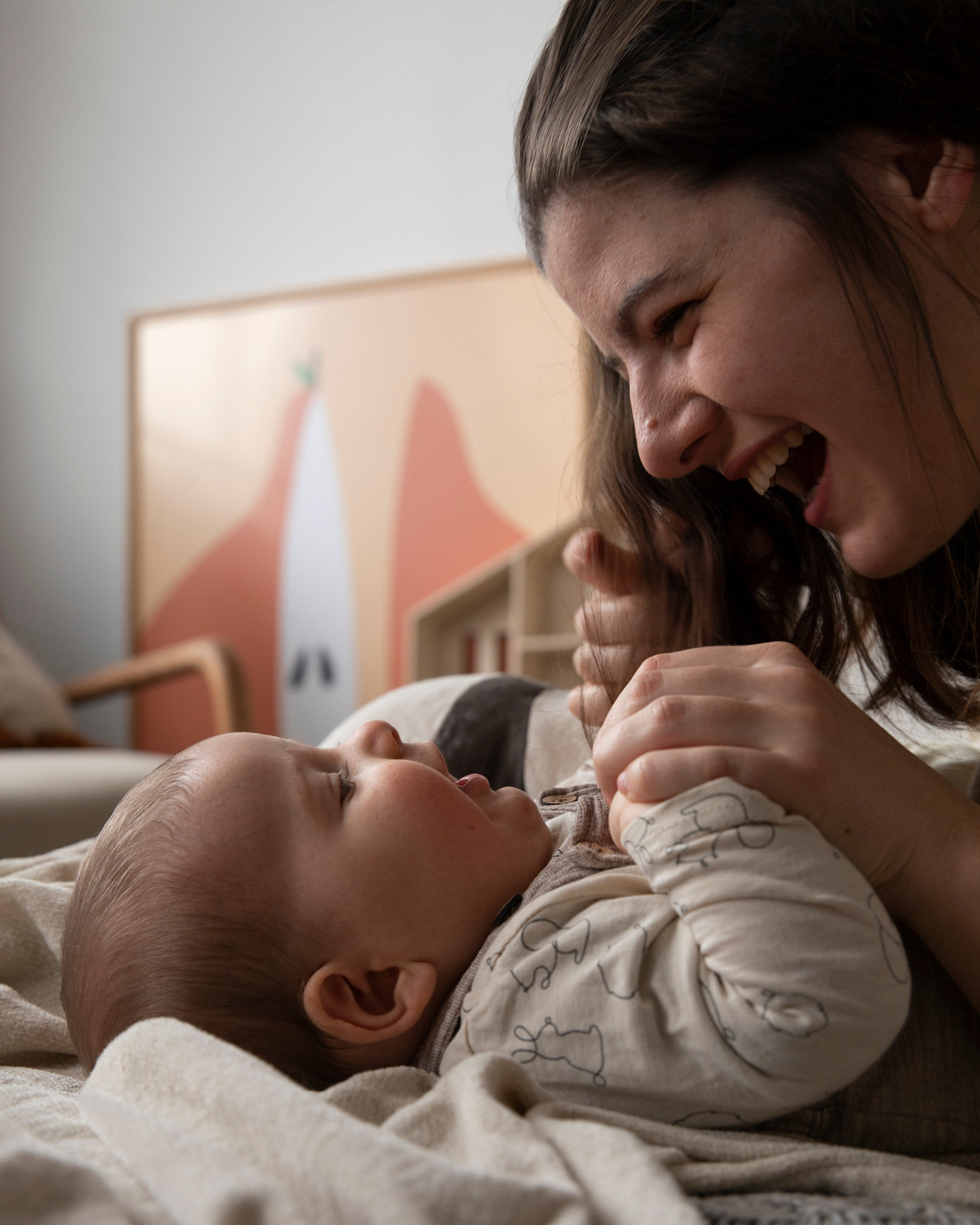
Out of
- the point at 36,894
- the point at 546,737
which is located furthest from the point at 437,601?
the point at 36,894

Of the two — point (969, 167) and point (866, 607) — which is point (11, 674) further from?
point (969, 167)

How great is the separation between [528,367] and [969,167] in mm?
2258

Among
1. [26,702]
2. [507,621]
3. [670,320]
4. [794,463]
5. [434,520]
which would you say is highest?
[670,320]

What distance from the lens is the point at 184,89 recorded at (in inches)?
143

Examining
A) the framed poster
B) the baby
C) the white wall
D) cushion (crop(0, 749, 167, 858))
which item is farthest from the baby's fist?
the white wall

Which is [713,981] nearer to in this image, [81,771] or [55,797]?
[55,797]

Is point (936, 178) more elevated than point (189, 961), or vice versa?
point (936, 178)

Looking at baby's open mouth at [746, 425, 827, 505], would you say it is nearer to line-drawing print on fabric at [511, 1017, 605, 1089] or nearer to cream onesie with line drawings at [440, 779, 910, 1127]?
cream onesie with line drawings at [440, 779, 910, 1127]

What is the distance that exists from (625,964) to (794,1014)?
4.1 inches

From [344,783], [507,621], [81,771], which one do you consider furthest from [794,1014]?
[507,621]

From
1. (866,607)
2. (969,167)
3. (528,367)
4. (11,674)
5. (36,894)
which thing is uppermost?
(969,167)

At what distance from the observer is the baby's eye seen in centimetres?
85

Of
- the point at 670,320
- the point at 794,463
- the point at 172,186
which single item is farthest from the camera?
the point at 172,186

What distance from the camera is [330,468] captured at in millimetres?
3348
